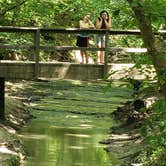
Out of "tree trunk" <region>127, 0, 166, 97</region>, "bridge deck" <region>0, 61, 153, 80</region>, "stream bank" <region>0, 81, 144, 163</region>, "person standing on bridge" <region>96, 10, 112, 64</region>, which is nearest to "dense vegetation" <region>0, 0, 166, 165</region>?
"tree trunk" <region>127, 0, 166, 97</region>

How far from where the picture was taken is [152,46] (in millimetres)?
7387

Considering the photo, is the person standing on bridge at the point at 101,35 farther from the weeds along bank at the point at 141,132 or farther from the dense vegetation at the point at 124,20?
the weeds along bank at the point at 141,132

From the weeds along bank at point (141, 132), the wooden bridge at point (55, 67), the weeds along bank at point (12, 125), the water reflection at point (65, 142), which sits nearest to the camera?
the weeds along bank at point (141, 132)

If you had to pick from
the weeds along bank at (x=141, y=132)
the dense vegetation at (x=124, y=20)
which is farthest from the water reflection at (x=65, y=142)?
the dense vegetation at (x=124, y=20)

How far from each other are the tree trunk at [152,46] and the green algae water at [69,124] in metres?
2.01

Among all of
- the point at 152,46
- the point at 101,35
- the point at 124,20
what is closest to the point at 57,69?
the point at 101,35

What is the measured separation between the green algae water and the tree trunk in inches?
79.2

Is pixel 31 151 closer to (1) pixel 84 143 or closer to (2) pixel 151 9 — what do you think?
(1) pixel 84 143

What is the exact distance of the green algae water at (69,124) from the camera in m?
13.9

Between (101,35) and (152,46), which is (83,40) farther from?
(152,46)

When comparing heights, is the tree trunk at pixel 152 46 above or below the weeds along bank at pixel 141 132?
above

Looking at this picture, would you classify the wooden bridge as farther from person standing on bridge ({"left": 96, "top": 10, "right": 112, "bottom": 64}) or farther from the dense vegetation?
the dense vegetation

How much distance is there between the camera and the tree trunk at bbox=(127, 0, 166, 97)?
7.17m

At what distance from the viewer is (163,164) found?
10.5 metres
